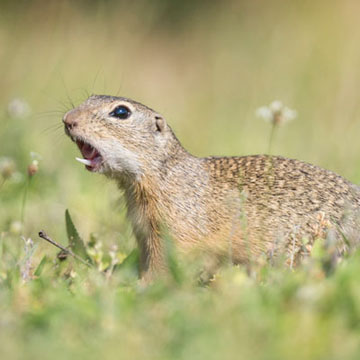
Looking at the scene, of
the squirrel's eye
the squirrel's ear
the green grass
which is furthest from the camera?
the squirrel's ear

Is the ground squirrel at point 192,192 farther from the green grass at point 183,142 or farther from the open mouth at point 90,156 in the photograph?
the green grass at point 183,142

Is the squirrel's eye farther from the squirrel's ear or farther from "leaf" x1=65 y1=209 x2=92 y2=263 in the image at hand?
"leaf" x1=65 y1=209 x2=92 y2=263

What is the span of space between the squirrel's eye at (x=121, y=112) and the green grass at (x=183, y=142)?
0.67 meters

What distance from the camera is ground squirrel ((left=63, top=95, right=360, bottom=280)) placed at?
405 cm

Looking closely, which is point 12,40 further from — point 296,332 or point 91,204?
point 296,332

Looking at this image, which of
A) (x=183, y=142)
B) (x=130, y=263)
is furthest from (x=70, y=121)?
(x=183, y=142)

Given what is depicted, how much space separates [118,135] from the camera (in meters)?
4.19

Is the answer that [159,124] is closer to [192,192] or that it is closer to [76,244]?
[192,192]

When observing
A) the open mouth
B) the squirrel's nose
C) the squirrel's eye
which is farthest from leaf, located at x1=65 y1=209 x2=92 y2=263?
the squirrel's eye

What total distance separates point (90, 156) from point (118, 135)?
219 millimetres

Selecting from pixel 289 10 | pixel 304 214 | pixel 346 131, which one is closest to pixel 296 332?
pixel 304 214

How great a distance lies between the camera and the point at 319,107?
852 cm

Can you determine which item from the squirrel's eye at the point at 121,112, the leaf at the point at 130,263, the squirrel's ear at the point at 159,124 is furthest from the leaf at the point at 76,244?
the squirrel's ear at the point at 159,124

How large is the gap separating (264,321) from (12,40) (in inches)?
271
